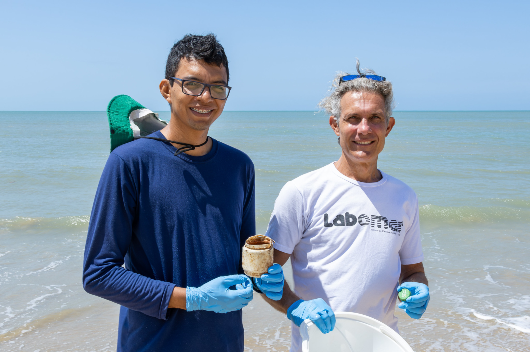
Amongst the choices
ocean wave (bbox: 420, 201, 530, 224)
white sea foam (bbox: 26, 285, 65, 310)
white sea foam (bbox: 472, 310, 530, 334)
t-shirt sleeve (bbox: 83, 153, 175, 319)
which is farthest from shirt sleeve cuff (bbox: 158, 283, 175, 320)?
ocean wave (bbox: 420, 201, 530, 224)

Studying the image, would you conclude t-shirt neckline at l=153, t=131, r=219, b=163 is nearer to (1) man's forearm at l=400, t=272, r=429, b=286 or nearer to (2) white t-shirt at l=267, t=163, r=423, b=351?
(2) white t-shirt at l=267, t=163, r=423, b=351

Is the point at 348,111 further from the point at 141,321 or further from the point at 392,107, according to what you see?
the point at 141,321

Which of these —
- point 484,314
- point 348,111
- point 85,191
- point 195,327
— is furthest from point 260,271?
point 85,191

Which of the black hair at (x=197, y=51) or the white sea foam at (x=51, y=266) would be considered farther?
the white sea foam at (x=51, y=266)

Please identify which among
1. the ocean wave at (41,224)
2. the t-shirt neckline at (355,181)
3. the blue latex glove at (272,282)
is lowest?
the ocean wave at (41,224)

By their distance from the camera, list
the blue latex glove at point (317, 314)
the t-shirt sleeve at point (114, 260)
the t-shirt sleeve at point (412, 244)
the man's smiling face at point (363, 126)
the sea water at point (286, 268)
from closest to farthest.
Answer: the t-shirt sleeve at point (114, 260)
the blue latex glove at point (317, 314)
the man's smiling face at point (363, 126)
the t-shirt sleeve at point (412, 244)
the sea water at point (286, 268)

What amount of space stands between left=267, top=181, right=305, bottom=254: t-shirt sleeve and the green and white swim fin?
29.9 inches

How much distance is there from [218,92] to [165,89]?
0.26 m

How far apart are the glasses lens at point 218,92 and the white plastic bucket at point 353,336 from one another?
1.10m

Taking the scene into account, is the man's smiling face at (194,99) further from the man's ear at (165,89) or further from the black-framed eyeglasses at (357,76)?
the black-framed eyeglasses at (357,76)

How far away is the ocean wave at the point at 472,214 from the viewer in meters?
9.37

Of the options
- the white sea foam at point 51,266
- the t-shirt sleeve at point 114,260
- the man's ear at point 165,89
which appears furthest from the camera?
the white sea foam at point 51,266

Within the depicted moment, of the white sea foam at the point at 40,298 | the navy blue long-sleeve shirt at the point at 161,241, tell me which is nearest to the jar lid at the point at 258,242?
the navy blue long-sleeve shirt at the point at 161,241

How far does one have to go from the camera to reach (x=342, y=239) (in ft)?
7.27
